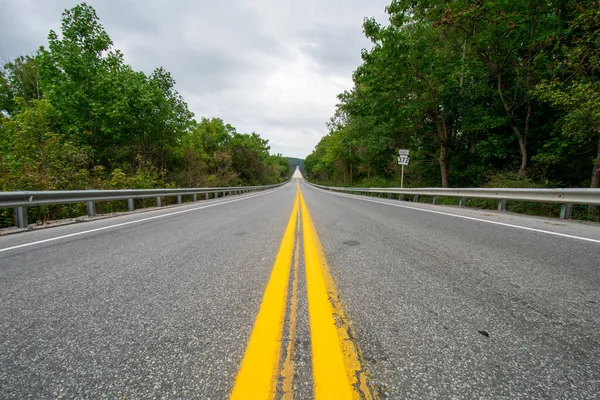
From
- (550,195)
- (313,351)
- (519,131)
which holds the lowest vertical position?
(313,351)

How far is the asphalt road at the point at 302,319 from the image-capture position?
3.56 ft

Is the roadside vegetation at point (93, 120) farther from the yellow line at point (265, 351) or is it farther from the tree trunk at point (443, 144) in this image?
the tree trunk at point (443, 144)

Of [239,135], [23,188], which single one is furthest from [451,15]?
[239,135]

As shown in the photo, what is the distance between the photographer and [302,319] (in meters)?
1.55

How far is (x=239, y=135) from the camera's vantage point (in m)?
39.1

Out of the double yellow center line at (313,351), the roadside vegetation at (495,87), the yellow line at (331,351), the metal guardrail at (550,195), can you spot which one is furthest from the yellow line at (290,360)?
the roadside vegetation at (495,87)

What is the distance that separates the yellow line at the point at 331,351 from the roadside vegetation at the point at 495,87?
396 inches

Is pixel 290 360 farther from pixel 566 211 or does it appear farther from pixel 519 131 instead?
pixel 519 131

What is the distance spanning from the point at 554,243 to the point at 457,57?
16.0m

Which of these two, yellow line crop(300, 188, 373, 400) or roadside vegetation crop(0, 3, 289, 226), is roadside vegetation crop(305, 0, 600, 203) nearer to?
yellow line crop(300, 188, 373, 400)

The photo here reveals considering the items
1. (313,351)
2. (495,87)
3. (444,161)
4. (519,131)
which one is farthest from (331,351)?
(495,87)

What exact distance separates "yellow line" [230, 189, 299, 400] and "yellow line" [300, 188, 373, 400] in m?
0.19

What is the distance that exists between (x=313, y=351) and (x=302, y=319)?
0.31 metres

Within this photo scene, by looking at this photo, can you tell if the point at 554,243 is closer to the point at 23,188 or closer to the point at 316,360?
the point at 316,360
